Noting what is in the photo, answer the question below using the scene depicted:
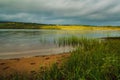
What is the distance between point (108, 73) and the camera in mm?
6410

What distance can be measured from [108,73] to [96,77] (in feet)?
3.14

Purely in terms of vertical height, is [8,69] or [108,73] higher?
[108,73]

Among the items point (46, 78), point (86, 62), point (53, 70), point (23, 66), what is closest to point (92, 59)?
point (86, 62)

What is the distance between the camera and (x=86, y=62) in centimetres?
772

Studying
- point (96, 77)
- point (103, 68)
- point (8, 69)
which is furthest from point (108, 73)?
point (8, 69)

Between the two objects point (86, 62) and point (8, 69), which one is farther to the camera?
point (8, 69)

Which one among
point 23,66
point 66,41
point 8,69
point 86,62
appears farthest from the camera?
point 66,41

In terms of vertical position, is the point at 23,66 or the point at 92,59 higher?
the point at 92,59

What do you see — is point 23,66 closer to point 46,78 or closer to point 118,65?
point 46,78

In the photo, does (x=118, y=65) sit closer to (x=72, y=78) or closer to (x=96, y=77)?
(x=96, y=77)

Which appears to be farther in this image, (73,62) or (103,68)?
(73,62)

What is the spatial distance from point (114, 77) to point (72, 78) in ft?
4.51

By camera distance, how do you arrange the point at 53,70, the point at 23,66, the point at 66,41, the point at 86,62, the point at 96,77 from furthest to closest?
the point at 66,41
the point at 23,66
the point at 86,62
the point at 53,70
the point at 96,77

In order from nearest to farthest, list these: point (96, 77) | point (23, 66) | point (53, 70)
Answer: point (96, 77)
point (53, 70)
point (23, 66)
